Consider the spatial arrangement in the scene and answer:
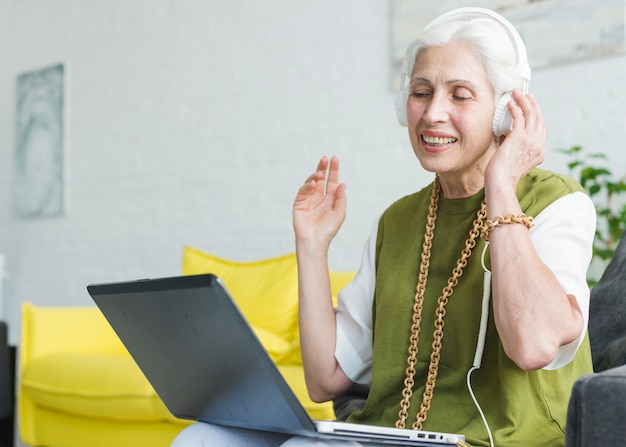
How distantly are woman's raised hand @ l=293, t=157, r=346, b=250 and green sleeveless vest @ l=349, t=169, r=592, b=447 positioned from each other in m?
0.10

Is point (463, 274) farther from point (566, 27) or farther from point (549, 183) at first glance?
point (566, 27)

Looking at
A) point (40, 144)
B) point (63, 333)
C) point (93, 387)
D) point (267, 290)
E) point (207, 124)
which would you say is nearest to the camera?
point (93, 387)

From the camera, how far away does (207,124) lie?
4504 millimetres

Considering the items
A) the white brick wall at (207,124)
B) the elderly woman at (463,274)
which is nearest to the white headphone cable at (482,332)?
the elderly woman at (463,274)

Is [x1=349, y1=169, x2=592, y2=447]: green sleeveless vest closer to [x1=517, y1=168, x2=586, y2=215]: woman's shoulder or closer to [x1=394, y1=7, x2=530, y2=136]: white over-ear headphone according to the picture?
[x1=517, y1=168, x2=586, y2=215]: woman's shoulder

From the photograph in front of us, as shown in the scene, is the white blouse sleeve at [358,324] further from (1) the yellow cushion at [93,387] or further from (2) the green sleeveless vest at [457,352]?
(1) the yellow cushion at [93,387]

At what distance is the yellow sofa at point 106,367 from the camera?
297 cm

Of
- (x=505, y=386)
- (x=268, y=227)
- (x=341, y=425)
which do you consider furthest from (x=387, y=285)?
(x=268, y=227)

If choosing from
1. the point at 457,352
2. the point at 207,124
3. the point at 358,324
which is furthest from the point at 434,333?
the point at 207,124

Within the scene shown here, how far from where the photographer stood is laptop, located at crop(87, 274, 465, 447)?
3.41 feet

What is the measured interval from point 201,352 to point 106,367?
85.5 inches

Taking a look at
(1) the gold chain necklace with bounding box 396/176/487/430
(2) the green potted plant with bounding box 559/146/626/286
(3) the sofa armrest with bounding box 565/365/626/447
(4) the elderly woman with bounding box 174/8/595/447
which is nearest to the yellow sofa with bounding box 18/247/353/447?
(2) the green potted plant with bounding box 559/146/626/286

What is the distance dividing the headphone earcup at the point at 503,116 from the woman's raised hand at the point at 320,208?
1.05 ft

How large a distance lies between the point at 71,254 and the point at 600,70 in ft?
10.7
